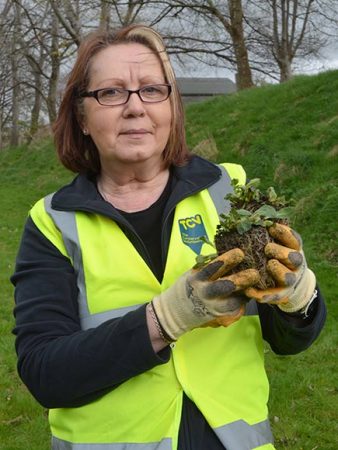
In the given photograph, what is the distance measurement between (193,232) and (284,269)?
394 mm

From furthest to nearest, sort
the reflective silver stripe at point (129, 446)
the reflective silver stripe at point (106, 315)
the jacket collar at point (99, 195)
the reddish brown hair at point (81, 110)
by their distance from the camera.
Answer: the reddish brown hair at point (81, 110), the jacket collar at point (99, 195), the reflective silver stripe at point (106, 315), the reflective silver stripe at point (129, 446)

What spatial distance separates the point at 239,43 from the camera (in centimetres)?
1533

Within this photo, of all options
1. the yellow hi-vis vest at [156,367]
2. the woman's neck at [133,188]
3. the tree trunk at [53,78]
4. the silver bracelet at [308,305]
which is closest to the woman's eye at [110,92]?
the woman's neck at [133,188]

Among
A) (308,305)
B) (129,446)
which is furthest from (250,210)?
(129,446)

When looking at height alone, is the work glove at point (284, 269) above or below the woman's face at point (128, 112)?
below

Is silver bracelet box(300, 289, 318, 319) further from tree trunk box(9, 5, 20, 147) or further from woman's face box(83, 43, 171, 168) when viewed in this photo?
tree trunk box(9, 5, 20, 147)

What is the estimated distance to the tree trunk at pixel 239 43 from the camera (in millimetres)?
15102

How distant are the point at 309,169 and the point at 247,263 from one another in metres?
6.84

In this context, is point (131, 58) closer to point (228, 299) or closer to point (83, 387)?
point (228, 299)

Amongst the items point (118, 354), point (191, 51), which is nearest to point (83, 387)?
point (118, 354)

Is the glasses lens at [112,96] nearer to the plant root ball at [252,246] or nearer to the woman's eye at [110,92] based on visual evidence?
the woman's eye at [110,92]

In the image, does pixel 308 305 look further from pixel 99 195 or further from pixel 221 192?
pixel 99 195

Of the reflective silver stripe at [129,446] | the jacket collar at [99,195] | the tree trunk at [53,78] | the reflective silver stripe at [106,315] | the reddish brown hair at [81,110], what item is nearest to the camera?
the reflective silver stripe at [129,446]

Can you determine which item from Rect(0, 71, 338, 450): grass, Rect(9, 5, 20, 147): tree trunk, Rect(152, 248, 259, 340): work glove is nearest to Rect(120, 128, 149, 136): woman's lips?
Rect(152, 248, 259, 340): work glove
